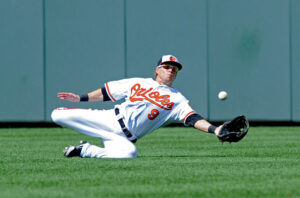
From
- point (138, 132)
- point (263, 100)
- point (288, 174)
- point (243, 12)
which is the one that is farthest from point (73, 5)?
point (288, 174)

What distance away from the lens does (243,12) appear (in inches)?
658

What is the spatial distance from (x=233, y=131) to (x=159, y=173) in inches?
57.5

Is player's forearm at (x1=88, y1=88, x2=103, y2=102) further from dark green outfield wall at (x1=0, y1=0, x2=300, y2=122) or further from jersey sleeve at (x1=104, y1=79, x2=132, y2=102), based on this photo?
dark green outfield wall at (x1=0, y1=0, x2=300, y2=122)

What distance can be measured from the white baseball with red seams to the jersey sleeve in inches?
5.9

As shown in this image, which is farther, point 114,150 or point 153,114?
point 153,114

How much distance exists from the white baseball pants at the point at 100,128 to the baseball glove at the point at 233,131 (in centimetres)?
107

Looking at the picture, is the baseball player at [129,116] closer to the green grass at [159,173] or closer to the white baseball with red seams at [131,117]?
the white baseball with red seams at [131,117]

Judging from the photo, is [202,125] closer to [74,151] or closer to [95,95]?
[95,95]

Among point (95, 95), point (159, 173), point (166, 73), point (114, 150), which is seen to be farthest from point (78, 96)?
point (159, 173)

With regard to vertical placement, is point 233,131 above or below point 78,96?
below

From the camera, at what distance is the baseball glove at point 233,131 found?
7173mm

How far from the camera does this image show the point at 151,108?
775 cm

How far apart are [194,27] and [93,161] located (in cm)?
977

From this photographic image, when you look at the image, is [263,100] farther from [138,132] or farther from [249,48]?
[138,132]
